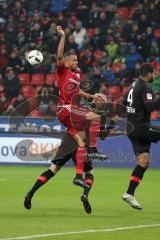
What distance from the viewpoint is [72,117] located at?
1239cm

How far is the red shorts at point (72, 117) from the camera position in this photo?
12422mm

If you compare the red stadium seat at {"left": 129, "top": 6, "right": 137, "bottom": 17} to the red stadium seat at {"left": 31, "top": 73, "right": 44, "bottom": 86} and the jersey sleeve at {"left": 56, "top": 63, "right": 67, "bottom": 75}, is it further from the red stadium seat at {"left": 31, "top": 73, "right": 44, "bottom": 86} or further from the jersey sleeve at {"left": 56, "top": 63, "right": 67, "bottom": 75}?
the jersey sleeve at {"left": 56, "top": 63, "right": 67, "bottom": 75}

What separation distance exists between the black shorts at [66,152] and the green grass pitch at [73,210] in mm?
721

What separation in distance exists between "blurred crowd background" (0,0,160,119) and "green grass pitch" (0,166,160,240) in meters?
6.79

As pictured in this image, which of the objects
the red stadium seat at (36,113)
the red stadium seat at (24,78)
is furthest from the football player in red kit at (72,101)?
the red stadium seat at (24,78)

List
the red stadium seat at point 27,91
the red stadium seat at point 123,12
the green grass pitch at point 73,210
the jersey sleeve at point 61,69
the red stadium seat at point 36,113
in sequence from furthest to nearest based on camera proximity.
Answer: the red stadium seat at point 123,12 < the red stadium seat at point 27,91 < the red stadium seat at point 36,113 < the jersey sleeve at point 61,69 < the green grass pitch at point 73,210

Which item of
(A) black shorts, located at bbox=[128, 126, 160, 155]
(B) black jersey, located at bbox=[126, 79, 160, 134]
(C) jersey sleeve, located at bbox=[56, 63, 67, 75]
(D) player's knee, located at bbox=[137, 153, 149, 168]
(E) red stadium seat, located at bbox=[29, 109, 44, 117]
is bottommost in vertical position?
(E) red stadium seat, located at bbox=[29, 109, 44, 117]

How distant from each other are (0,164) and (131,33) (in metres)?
6.80

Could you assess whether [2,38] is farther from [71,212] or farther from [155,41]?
[71,212]

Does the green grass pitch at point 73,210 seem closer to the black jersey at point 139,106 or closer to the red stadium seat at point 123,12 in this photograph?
the black jersey at point 139,106

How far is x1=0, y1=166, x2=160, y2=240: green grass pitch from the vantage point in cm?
963

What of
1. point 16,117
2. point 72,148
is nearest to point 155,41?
point 16,117

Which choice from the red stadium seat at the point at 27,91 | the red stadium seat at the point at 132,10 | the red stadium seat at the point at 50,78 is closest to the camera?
the red stadium seat at the point at 27,91

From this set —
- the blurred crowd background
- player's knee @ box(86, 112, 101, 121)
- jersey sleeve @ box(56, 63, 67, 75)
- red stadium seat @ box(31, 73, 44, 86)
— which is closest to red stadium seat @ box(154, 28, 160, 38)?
the blurred crowd background
